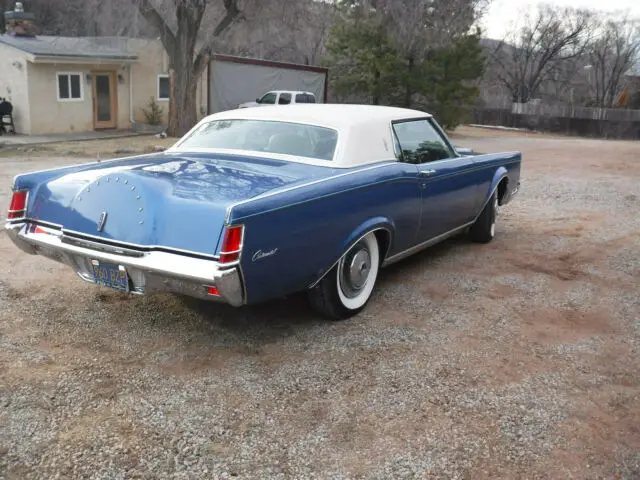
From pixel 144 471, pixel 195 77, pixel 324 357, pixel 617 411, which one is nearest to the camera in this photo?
pixel 144 471

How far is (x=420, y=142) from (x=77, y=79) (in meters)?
18.2

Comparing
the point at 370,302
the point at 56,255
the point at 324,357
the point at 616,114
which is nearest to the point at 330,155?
the point at 370,302

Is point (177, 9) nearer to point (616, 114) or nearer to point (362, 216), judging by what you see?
point (362, 216)

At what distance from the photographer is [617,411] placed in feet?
11.3

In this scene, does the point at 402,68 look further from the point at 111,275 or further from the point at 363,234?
the point at 111,275

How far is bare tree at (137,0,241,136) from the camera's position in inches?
683

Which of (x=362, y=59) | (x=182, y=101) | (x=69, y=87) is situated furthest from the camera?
(x=362, y=59)

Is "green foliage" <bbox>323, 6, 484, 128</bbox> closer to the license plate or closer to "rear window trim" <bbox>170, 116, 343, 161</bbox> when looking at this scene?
"rear window trim" <bbox>170, 116, 343, 161</bbox>

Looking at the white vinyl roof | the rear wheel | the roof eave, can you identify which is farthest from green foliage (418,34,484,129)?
the white vinyl roof

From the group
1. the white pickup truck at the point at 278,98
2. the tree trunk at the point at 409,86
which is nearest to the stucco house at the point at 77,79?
the white pickup truck at the point at 278,98

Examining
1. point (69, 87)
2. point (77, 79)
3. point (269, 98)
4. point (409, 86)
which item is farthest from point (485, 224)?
point (409, 86)

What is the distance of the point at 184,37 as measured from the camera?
18516mm

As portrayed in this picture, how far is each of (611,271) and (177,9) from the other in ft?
49.1

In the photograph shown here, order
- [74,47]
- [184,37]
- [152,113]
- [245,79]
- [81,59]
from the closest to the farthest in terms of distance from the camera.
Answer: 1. [184,37]
2. [81,59]
3. [74,47]
4. [152,113]
5. [245,79]
